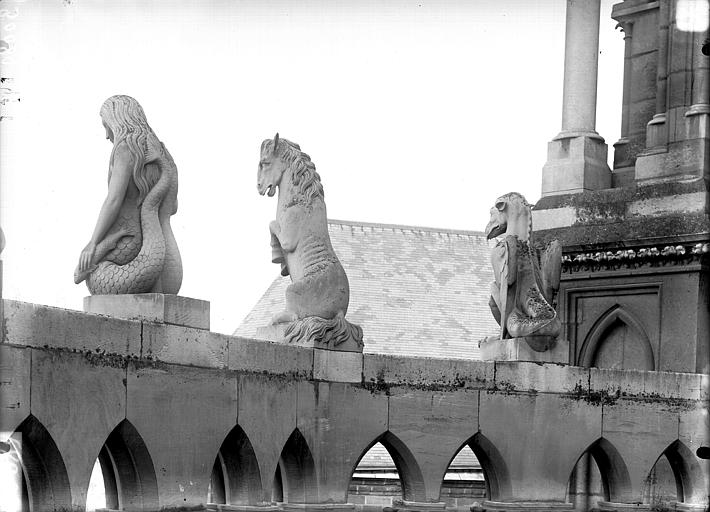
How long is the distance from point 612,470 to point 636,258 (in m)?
3.23

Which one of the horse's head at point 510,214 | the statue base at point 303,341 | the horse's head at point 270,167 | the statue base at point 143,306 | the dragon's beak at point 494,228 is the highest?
the horse's head at point 270,167

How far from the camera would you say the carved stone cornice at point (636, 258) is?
17406mm

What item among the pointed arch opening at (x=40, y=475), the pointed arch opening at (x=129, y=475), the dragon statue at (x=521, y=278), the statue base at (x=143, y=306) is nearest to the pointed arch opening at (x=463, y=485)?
the dragon statue at (x=521, y=278)

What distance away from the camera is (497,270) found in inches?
596

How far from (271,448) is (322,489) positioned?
0.78 meters

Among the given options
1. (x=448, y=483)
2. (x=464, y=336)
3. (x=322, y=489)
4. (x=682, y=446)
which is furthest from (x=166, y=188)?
(x=464, y=336)

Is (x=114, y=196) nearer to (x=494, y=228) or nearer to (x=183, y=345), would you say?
(x=183, y=345)

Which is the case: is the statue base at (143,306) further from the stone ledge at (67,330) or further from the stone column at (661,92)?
the stone column at (661,92)

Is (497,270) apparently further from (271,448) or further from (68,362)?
(68,362)

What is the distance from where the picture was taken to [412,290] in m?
48.9

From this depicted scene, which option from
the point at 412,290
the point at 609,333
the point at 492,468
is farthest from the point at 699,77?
the point at 412,290

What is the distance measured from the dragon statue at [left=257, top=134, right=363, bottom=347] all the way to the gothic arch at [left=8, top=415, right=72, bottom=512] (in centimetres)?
309

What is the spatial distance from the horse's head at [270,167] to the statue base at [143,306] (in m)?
1.96

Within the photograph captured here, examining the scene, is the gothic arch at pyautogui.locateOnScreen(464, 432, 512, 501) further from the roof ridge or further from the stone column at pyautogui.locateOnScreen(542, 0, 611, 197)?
the roof ridge
